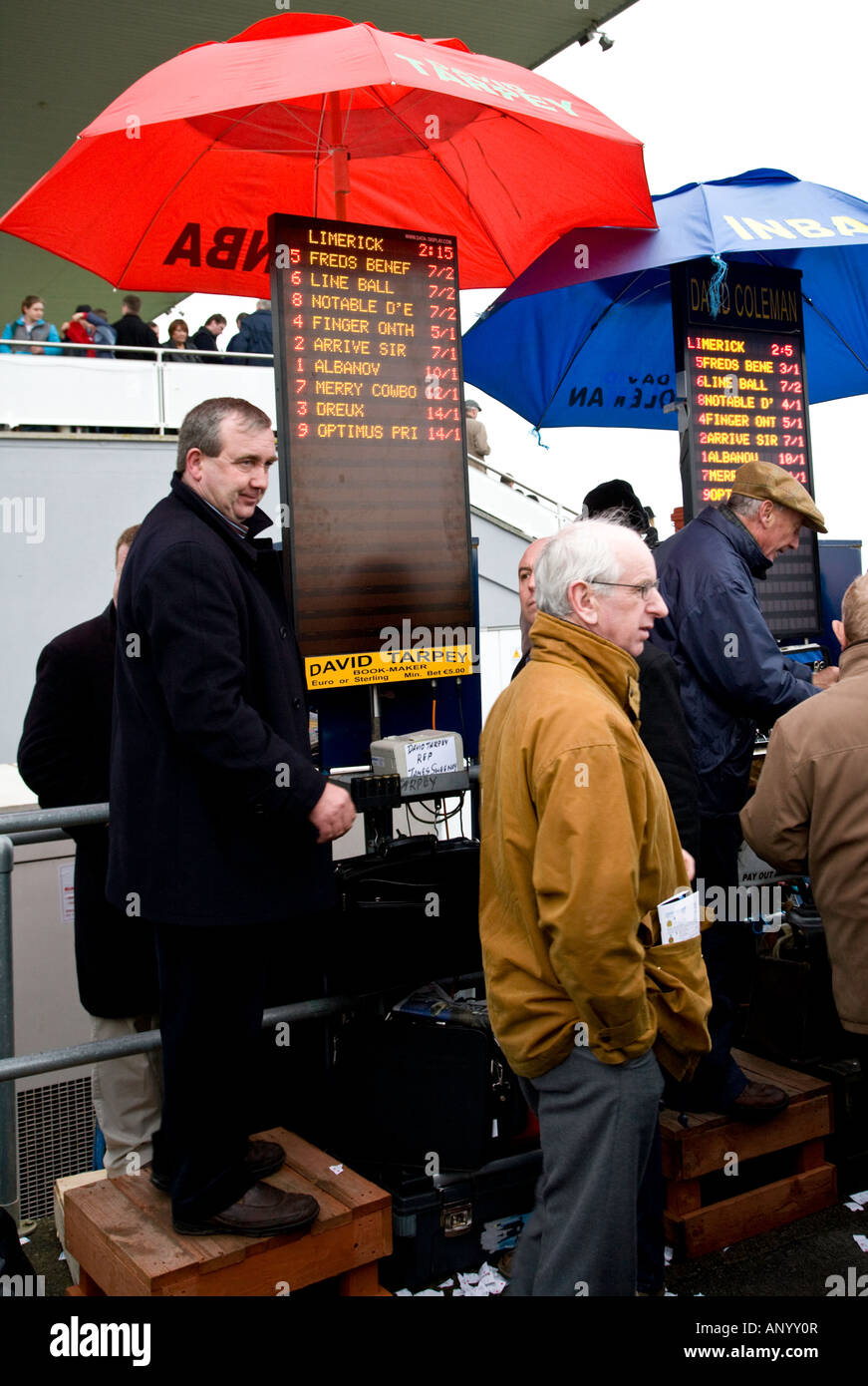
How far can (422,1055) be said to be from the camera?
3.13 meters

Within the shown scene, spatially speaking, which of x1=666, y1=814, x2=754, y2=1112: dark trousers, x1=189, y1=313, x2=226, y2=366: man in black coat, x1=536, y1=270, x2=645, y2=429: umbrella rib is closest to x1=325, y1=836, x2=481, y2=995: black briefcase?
x1=666, y1=814, x2=754, y2=1112: dark trousers

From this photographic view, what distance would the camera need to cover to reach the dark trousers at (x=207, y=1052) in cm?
262

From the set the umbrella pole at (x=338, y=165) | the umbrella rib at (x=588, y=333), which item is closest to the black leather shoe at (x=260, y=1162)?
the umbrella pole at (x=338, y=165)

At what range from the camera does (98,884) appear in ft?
10.8

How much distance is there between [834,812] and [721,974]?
94 cm

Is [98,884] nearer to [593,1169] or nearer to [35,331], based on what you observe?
[593,1169]

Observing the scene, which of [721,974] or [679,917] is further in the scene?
[721,974]

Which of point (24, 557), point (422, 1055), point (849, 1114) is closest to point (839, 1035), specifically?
point (849, 1114)

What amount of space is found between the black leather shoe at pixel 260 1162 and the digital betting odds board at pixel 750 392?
3.32 metres

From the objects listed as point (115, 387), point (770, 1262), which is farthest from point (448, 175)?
point (115, 387)

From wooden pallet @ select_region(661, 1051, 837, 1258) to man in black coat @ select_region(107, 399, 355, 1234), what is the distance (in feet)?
4.05

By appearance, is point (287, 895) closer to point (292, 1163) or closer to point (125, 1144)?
point (292, 1163)

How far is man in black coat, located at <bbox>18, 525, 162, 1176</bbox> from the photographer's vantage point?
10.8 ft

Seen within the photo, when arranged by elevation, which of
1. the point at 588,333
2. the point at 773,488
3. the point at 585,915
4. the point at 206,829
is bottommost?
the point at 585,915
